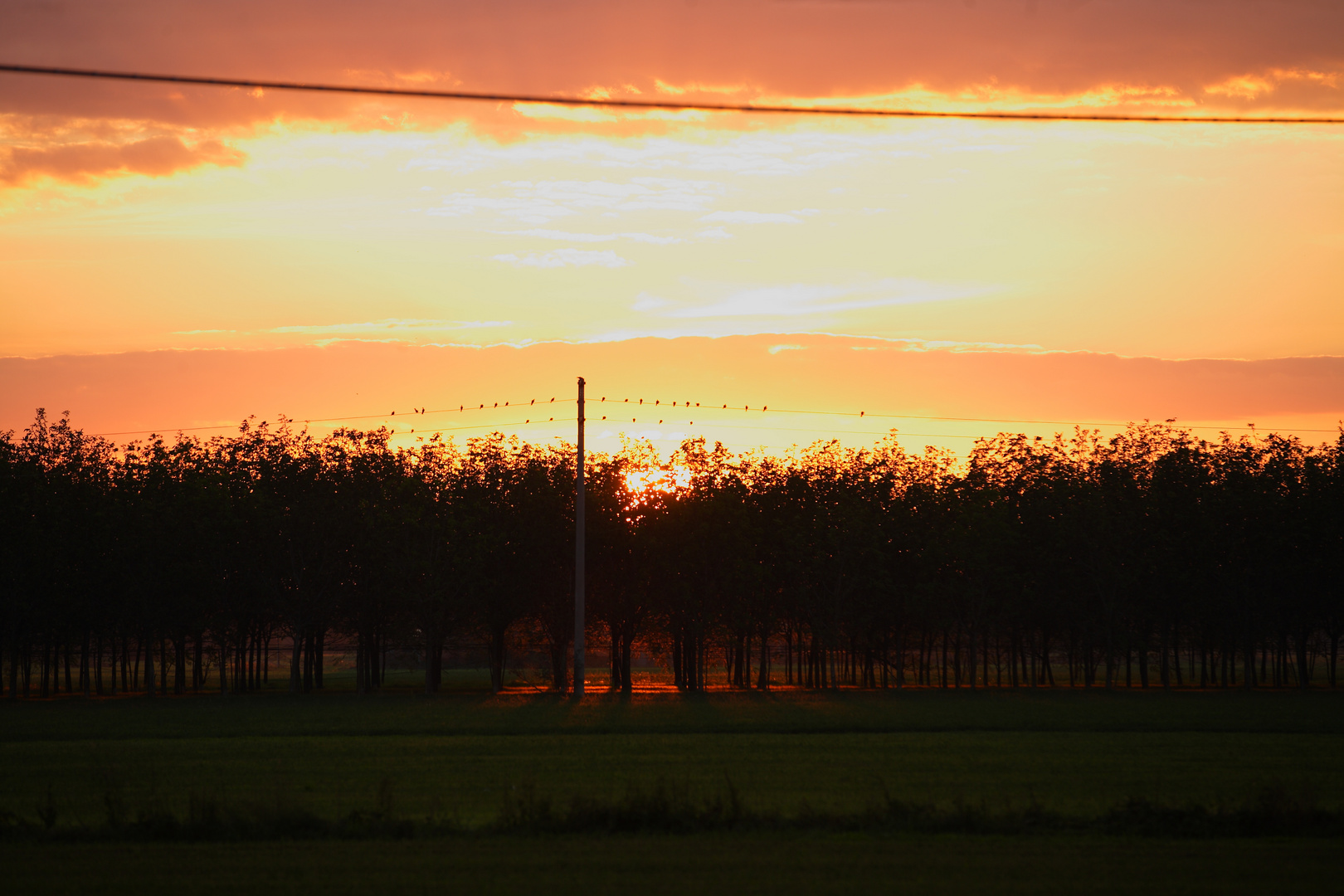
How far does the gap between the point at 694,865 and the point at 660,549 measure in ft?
194

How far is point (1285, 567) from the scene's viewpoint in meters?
71.5

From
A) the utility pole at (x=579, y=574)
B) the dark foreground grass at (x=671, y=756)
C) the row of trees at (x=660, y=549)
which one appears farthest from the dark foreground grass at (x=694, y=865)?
the row of trees at (x=660, y=549)

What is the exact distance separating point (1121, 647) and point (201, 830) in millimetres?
70321

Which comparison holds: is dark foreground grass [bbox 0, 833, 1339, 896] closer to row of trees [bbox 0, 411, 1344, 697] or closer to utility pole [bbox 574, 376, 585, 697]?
utility pole [bbox 574, 376, 585, 697]

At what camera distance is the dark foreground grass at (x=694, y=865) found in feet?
43.7

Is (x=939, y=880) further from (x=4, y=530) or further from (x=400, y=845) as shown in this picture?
(x=4, y=530)

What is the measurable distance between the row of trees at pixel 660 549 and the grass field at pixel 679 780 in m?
16.9

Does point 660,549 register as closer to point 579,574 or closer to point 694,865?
point 579,574

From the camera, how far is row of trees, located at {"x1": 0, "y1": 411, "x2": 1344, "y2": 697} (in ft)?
224

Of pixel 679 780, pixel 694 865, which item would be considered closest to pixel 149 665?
pixel 679 780

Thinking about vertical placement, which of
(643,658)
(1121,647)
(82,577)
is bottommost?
(643,658)

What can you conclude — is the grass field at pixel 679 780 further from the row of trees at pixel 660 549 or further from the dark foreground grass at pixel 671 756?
the row of trees at pixel 660 549

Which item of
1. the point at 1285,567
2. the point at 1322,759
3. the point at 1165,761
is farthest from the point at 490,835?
the point at 1285,567

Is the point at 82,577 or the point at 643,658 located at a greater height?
the point at 82,577
